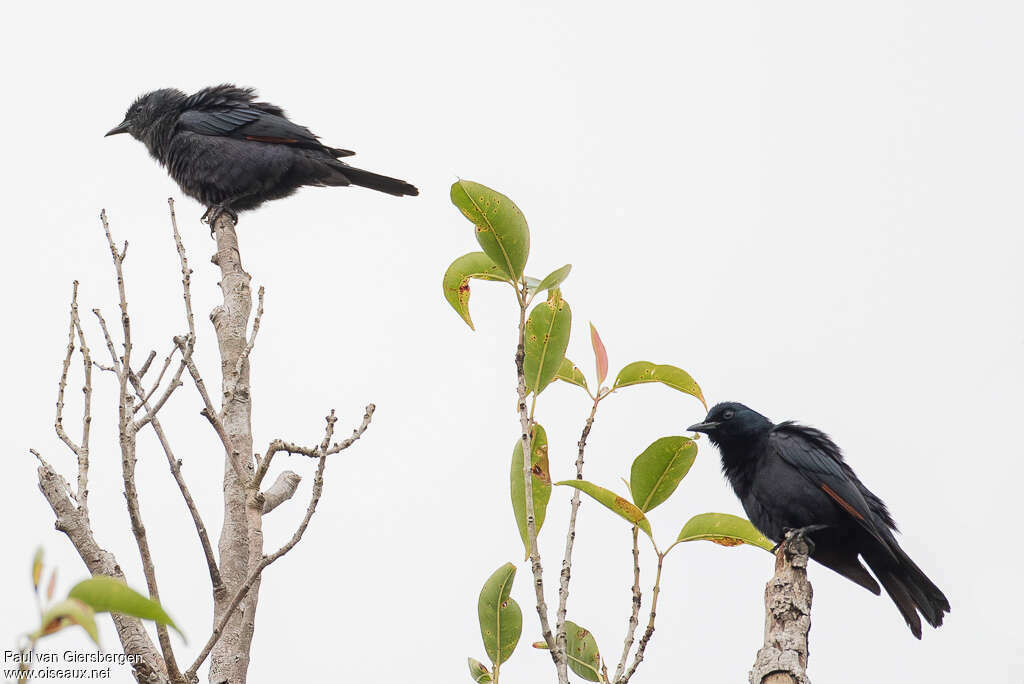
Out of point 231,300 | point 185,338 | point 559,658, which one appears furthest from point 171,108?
point 559,658

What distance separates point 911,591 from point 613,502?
8.88 feet

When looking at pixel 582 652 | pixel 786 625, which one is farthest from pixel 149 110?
pixel 786 625

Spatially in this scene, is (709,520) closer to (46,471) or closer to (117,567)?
(117,567)

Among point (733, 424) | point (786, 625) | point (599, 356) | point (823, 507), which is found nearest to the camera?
point (786, 625)

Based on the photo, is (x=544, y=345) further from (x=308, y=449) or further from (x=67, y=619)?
(x=67, y=619)

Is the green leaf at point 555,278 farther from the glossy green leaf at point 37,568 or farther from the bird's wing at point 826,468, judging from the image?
the bird's wing at point 826,468

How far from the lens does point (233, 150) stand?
7902mm

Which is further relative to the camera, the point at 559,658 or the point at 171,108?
the point at 171,108

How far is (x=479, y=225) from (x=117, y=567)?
1363 millimetres

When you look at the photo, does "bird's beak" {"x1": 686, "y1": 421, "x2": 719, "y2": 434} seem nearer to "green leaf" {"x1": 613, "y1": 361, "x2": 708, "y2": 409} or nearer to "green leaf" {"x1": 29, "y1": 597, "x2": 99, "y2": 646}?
"green leaf" {"x1": 613, "y1": 361, "x2": 708, "y2": 409}

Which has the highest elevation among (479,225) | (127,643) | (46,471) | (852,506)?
(852,506)

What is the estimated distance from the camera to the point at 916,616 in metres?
4.79

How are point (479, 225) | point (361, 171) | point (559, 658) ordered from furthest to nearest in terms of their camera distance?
1. point (361, 171)
2. point (479, 225)
3. point (559, 658)

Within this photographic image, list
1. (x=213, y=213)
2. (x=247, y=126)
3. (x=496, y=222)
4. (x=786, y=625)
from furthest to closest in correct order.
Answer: (x=247, y=126) → (x=213, y=213) → (x=496, y=222) → (x=786, y=625)
